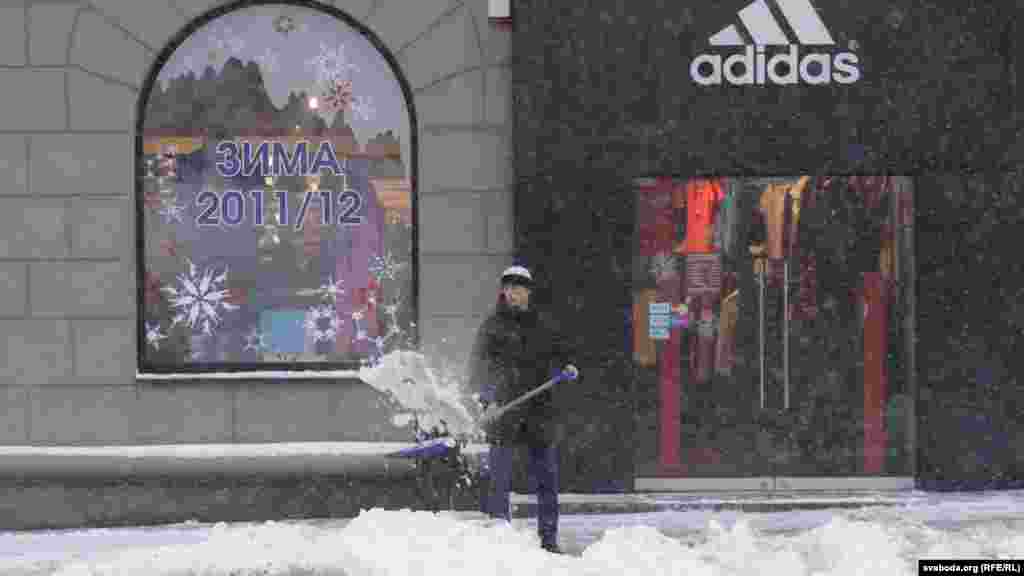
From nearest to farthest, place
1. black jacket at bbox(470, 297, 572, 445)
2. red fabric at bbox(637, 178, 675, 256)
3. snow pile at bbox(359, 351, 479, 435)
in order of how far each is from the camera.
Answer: black jacket at bbox(470, 297, 572, 445), snow pile at bbox(359, 351, 479, 435), red fabric at bbox(637, 178, 675, 256)

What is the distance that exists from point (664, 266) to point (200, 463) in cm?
354

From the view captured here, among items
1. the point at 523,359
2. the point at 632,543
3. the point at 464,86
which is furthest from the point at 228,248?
the point at 632,543

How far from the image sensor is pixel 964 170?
1169cm

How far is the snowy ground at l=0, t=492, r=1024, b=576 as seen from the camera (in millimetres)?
9008

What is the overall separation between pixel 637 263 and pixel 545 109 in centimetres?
130

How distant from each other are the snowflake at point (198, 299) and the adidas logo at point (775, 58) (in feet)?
12.0

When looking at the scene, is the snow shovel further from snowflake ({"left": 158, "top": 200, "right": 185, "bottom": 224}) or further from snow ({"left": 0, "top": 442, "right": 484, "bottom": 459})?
snowflake ({"left": 158, "top": 200, "right": 185, "bottom": 224})

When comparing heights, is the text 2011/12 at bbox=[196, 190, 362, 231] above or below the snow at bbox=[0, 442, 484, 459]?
above

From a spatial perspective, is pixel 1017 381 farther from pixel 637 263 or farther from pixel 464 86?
pixel 464 86

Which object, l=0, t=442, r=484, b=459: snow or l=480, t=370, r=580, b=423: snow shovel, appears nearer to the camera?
l=480, t=370, r=580, b=423: snow shovel

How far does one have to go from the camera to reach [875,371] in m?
11.9

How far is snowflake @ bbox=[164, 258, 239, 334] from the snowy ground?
1509 millimetres

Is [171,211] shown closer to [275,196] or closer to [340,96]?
[275,196]

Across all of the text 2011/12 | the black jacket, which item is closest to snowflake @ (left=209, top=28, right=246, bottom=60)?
the text 2011/12
